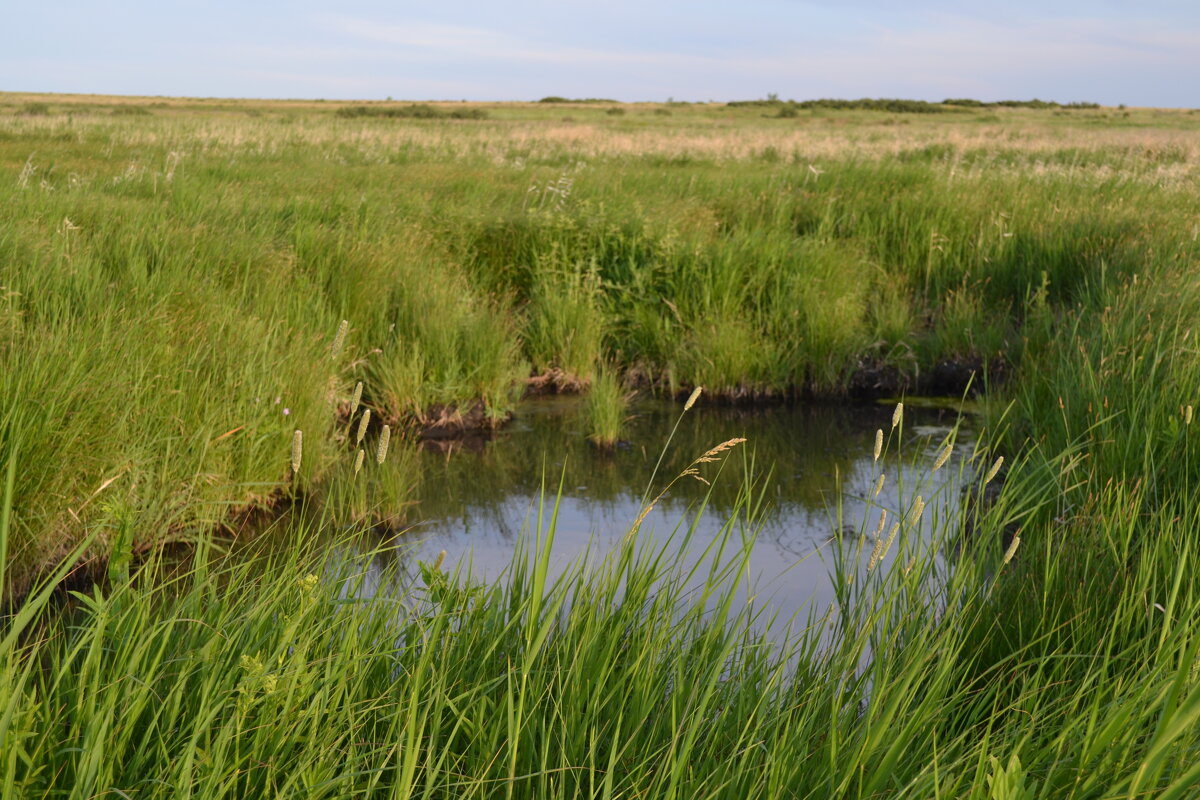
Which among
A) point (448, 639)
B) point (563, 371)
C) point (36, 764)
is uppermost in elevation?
point (448, 639)

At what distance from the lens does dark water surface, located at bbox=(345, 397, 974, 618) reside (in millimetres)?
4473

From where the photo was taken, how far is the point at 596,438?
614 cm

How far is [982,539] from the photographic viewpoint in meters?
2.54

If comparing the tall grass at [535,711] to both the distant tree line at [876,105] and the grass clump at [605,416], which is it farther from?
the distant tree line at [876,105]

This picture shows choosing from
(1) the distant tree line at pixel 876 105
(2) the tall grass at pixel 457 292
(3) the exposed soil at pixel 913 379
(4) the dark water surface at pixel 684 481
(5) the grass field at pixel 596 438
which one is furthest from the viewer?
(1) the distant tree line at pixel 876 105

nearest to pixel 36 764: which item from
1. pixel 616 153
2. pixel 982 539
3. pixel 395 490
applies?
pixel 982 539

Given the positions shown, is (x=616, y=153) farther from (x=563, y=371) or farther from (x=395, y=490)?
(x=395, y=490)

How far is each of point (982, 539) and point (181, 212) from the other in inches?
238

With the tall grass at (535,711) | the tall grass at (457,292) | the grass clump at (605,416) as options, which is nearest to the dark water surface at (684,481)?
the grass clump at (605,416)

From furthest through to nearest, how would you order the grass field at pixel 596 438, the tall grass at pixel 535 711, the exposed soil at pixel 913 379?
the exposed soil at pixel 913 379
the grass field at pixel 596 438
the tall grass at pixel 535 711

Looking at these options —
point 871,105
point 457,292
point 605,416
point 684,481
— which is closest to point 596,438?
point 605,416

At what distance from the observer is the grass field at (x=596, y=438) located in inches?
71.1

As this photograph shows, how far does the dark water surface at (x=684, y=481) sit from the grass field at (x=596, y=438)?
0.30 m

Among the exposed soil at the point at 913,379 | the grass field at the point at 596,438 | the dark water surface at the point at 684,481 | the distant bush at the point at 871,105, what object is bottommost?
the dark water surface at the point at 684,481
